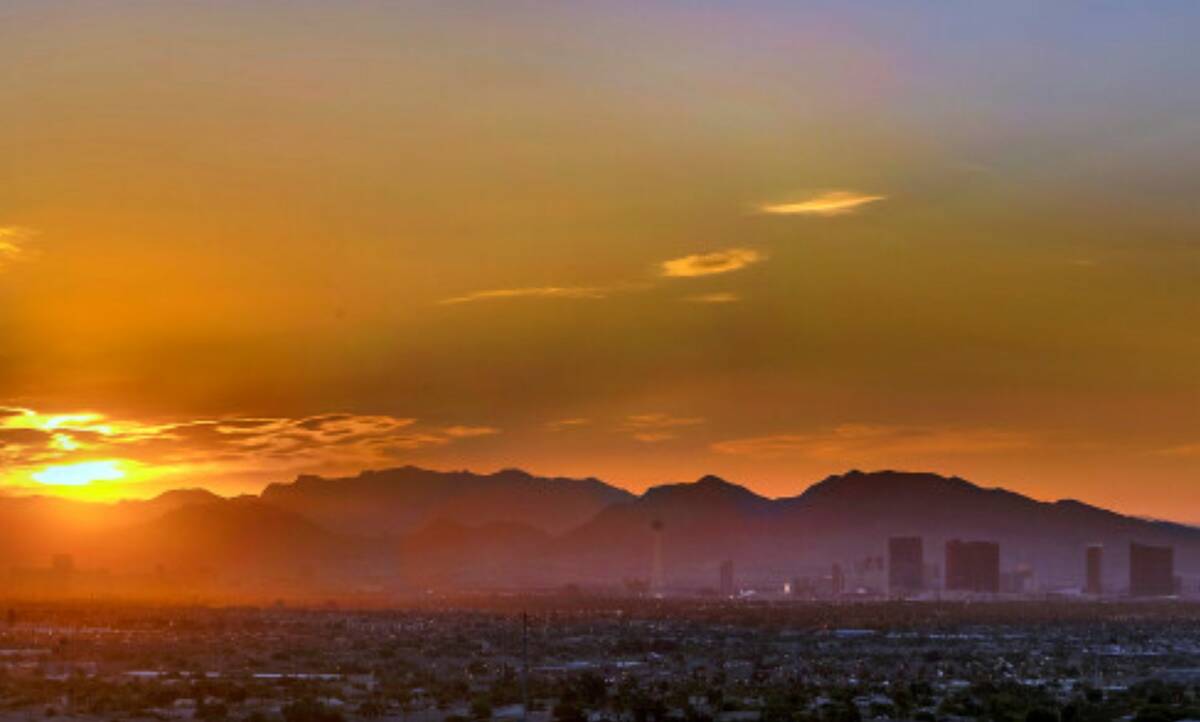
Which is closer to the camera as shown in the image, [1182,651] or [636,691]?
[636,691]

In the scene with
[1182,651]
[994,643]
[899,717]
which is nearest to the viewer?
[899,717]

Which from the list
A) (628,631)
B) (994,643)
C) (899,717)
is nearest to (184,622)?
(628,631)

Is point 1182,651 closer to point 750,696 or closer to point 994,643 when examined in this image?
point 994,643

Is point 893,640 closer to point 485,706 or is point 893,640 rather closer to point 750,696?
point 750,696

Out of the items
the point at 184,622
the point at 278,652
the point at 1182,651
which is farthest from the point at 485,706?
the point at 184,622

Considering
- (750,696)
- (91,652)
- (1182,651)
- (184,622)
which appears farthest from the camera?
(184,622)

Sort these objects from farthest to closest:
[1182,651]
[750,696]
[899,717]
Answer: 1. [1182,651]
2. [750,696]
3. [899,717]
